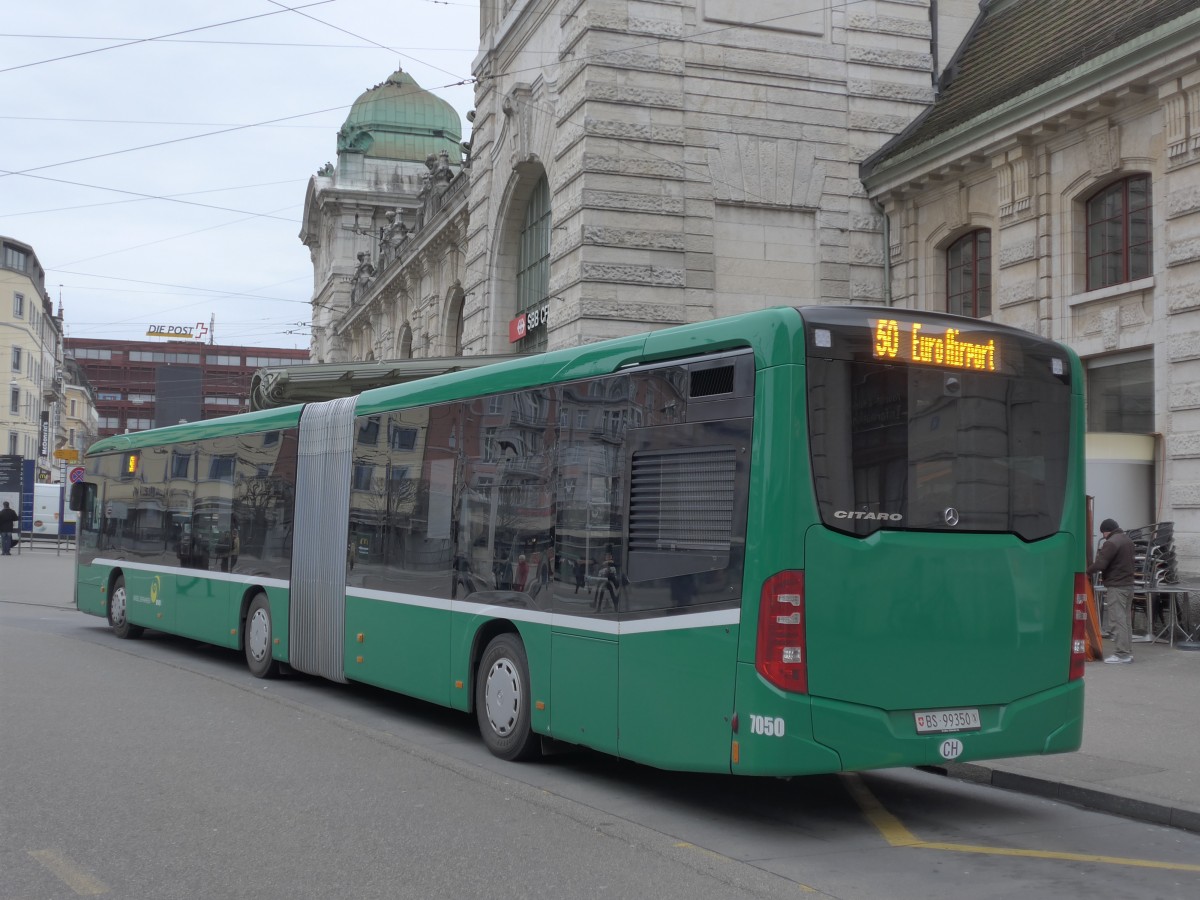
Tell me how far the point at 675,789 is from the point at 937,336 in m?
3.34

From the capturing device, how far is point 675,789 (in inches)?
345

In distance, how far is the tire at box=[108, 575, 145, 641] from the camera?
1852cm

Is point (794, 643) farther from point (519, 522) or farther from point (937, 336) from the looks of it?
point (519, 522)

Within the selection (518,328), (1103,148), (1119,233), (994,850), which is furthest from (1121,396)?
(518,328)

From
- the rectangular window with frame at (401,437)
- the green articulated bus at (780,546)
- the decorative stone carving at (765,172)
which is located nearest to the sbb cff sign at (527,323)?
the decorative stone carving at (765,172)

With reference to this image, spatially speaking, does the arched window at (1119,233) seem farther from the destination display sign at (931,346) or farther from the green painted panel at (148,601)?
the green painted panel at (148,601)

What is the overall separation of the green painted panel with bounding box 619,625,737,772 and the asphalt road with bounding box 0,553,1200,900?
1.33 ft

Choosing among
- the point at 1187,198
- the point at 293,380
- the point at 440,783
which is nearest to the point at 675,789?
the point at 440,783

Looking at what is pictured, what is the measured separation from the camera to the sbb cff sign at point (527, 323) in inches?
1067

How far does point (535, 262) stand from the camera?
93.4 feet

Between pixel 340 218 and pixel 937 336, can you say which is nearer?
pixel 937 336

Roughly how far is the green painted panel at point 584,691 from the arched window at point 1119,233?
12.6 metres

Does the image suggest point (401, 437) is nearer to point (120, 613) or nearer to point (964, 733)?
point (964, 733)

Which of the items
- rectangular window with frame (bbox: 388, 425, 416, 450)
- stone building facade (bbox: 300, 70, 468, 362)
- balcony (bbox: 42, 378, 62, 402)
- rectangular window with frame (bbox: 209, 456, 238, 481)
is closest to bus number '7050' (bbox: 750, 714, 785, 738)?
rectangular window with frame (bbox: 388, 425, 416, 450)
